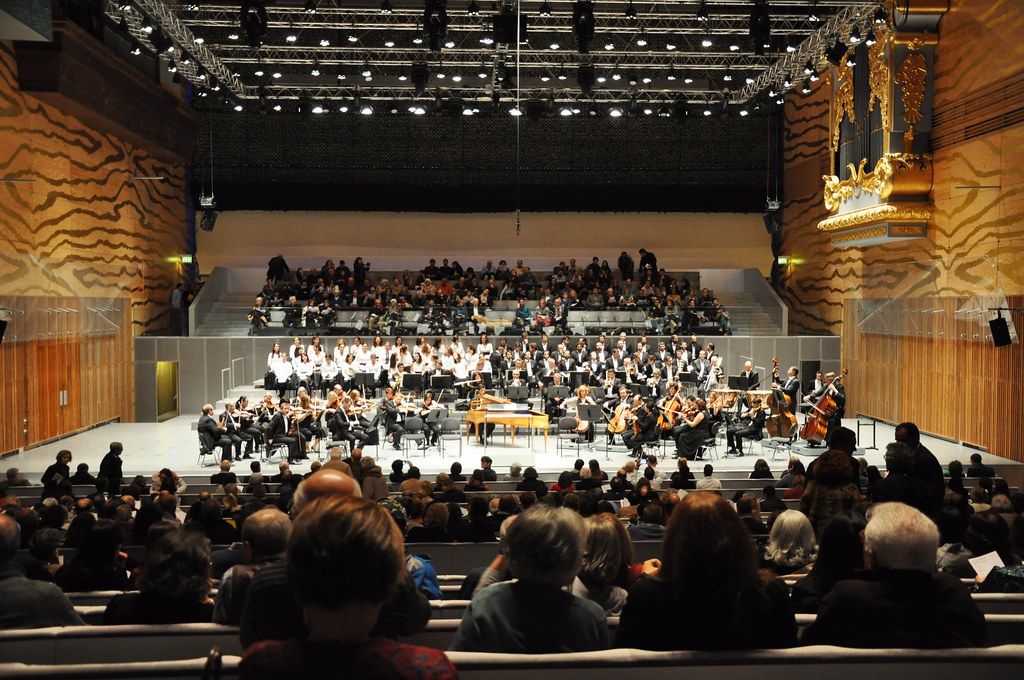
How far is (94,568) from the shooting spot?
15.2ft

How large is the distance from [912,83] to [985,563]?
1385 centimetres

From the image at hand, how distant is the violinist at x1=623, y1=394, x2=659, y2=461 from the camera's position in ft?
47.8

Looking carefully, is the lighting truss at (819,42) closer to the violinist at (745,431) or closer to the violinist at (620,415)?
the violinist at (745,431)

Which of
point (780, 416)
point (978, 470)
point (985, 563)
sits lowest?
point (978, 470)

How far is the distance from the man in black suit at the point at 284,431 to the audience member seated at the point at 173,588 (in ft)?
34.9

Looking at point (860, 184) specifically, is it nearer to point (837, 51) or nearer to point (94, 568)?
point (837, 51)

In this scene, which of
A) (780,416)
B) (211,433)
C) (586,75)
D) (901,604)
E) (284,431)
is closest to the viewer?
(901,604)

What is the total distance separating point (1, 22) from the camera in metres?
12.6

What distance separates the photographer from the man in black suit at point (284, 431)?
45.8ft

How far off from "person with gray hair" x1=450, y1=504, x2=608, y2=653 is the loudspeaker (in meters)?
13.9

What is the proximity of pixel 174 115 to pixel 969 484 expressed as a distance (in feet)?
61.4

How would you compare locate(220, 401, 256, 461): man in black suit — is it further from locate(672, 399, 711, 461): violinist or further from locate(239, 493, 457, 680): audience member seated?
locate(239, 493, 457, 680): audience member seated

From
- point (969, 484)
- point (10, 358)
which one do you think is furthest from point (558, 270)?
point (969, 484)

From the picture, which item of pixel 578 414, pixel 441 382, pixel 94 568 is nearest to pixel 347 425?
pixel 441 382
